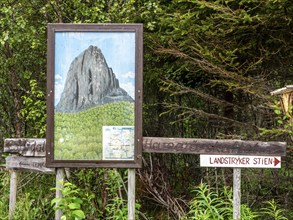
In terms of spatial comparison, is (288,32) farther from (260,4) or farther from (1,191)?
(1,191)

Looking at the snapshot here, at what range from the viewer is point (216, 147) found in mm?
4891

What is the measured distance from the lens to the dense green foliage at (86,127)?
4.86m

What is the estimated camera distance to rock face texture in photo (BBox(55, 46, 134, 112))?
4.91 metres

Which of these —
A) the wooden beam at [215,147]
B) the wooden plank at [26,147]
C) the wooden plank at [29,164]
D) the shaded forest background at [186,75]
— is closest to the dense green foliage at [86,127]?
the wooden beam at [215,147]

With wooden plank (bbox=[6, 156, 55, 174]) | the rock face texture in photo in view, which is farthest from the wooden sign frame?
wooden plank (bbox=[6, 156, 55, 174])

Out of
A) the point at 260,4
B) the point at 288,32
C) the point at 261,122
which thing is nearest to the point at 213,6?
the point at 260,4

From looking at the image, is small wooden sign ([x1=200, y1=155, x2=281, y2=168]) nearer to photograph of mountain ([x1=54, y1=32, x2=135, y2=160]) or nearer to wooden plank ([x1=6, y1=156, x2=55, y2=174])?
photograph of mountain ([x1=54, y1=32, x2=135, y2=160])

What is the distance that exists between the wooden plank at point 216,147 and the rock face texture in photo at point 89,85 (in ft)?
2.08

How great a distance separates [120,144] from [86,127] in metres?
0.43

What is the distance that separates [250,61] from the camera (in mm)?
6555

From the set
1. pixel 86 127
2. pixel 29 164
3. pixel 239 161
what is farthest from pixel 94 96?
pixel 239 161

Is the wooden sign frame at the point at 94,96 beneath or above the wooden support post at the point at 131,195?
above

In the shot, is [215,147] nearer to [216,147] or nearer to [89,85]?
[216,147]

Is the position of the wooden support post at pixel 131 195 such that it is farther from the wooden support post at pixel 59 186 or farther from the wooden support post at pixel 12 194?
the wooden support post at pixel 12 194
